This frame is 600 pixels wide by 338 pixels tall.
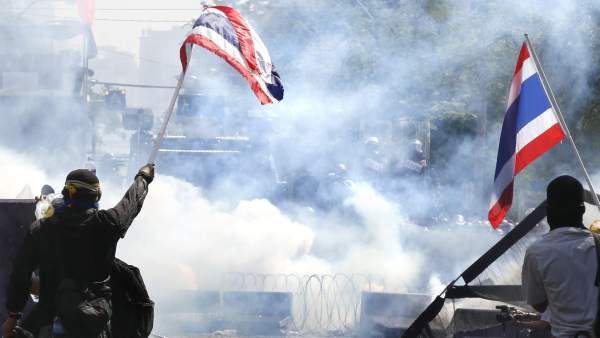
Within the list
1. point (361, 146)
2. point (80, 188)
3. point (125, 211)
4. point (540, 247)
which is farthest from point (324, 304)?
point (361, 146)

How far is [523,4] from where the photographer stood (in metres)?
15.2

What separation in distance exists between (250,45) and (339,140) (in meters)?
16.1

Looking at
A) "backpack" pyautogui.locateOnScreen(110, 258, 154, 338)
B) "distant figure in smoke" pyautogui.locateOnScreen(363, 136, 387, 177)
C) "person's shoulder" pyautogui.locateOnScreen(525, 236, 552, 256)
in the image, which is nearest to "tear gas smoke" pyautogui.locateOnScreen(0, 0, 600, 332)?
"distant figure in smoke" pyautogui.locateOnScreen(363, 136, 387, 177)

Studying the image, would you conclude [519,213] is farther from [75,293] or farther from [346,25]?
[75,293]

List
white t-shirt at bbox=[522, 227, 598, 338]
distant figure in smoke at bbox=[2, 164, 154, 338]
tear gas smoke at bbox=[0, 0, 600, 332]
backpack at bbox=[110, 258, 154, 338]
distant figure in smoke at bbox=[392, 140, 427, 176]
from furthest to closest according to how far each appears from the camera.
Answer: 1. distant figure in smoke at bbox=[392, 140, 427, 176]
2. tear gas smoke at bbox=[0, 0, 600, 332]
3. backpack at bbox=[110, 258, 154, 338]
4. distant figure in smoke at bbox=[2, 164, 154, 338]
5. white t-shirt at bbox=[522, 227, 598, 338]

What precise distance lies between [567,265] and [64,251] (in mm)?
2304

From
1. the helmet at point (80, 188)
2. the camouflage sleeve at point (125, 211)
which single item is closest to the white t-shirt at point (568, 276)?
the camouflage sleeve at point (125, 211)

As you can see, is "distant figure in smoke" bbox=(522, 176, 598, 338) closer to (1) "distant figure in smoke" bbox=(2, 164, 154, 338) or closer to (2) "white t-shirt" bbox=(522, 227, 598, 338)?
(2) "white t-shirt" bbox=(522, 227, 598, 338)

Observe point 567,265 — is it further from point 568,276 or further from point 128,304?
point 128,304

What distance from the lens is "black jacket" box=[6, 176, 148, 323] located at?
4734 millimetres

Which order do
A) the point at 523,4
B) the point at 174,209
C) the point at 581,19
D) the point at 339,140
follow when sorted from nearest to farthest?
the point at 581,19 → the point at 523,4 → the point at 174,209 → the point at 339,140

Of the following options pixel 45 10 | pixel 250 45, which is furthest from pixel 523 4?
pixel 45 10

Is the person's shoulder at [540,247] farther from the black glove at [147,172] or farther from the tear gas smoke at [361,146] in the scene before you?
the tear gas smoke at [361,146]

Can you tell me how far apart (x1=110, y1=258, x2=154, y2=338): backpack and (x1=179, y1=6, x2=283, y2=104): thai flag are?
1.31m
